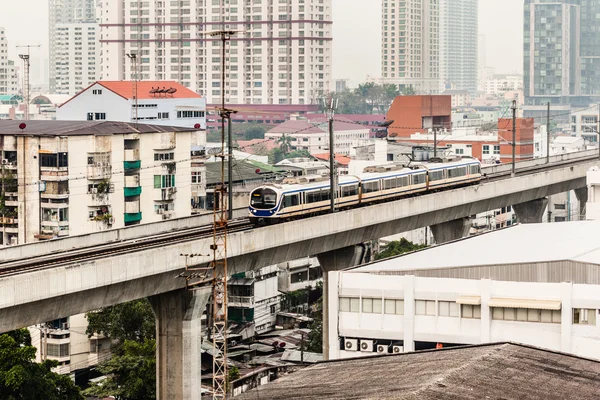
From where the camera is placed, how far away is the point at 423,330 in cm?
4169

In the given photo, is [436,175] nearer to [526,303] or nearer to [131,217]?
[131,217]

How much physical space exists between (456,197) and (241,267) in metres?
22.3

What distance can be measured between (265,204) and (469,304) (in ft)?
52.1

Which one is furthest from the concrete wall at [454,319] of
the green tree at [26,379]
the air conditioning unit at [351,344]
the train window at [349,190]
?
the train window at [349,190]

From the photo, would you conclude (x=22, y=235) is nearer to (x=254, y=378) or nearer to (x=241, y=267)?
(x=241, y=267)

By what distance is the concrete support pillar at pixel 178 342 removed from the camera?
47.1 m

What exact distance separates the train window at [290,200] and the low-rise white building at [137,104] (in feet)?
199

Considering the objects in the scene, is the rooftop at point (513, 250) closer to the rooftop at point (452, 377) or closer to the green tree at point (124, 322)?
the rooftop at point (452, 377)

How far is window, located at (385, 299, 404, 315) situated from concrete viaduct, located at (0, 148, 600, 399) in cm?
730

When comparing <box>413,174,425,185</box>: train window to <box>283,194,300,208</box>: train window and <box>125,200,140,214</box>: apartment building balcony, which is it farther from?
<box>125,200,140,214</box>: apartment building balcony

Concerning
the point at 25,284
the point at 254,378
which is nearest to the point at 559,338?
the point at 254,378

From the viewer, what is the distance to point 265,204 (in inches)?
2165

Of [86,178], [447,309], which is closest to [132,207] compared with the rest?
[86,178]

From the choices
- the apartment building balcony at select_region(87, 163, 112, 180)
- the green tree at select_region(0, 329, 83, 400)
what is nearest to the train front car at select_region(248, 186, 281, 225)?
the green tree at select_region(0, 329, 83, 400)
